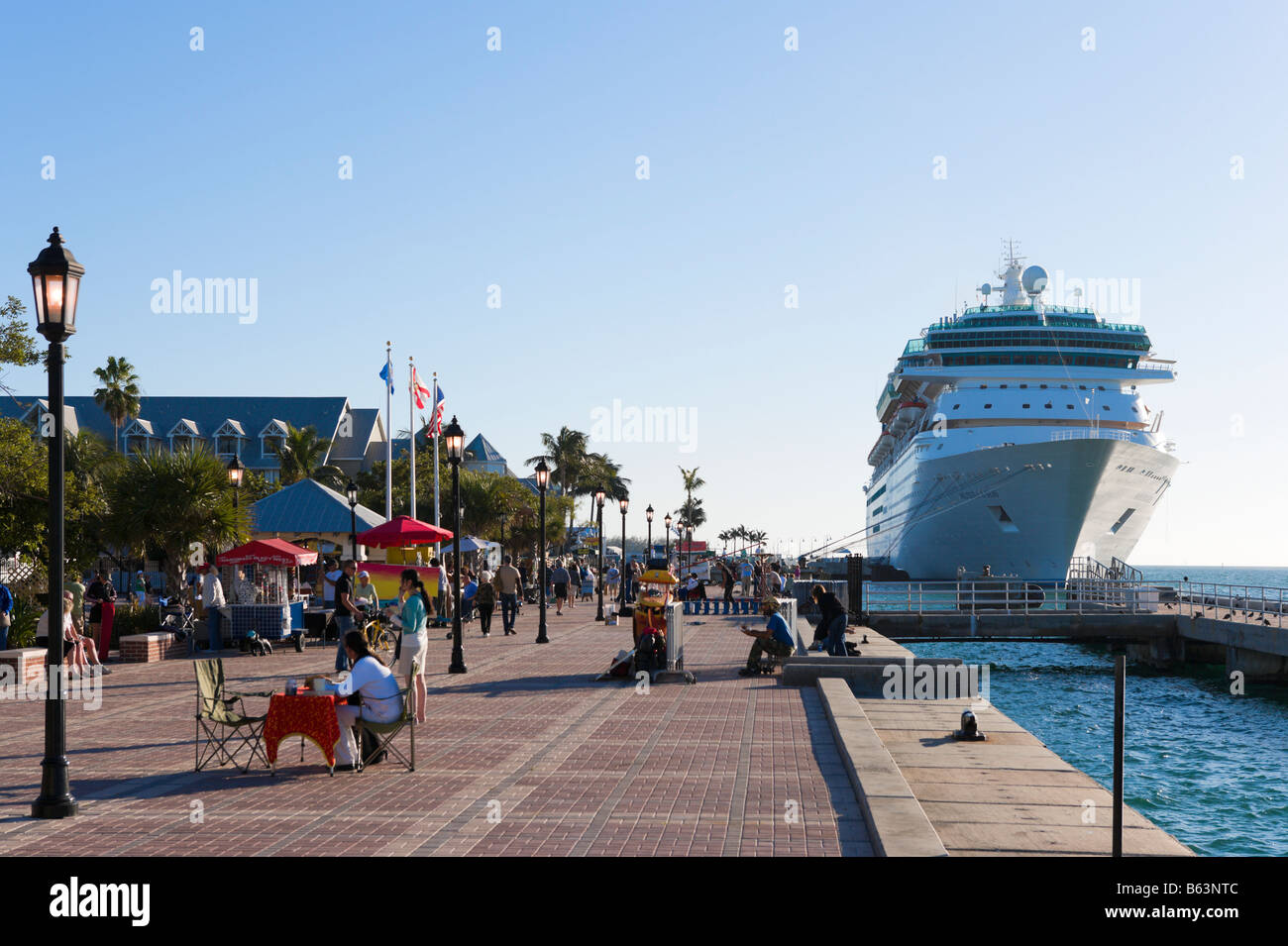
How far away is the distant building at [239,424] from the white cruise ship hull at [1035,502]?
149 feet

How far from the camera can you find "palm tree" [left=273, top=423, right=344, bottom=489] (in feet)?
245

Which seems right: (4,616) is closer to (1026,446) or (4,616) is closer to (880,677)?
(880,677)

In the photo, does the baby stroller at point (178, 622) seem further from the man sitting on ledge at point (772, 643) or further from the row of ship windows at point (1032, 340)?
the row of ship windows at point (1032, 340)

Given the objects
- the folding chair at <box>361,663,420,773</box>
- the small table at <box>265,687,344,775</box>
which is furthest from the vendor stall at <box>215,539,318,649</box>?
the folding chair at <box>361,663,420,773</box>

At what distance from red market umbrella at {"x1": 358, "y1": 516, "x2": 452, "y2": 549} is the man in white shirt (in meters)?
4.50

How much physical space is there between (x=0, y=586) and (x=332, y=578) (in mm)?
7181

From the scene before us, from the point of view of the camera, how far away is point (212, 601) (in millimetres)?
21562

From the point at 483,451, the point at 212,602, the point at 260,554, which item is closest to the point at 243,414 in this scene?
the point at 483,451

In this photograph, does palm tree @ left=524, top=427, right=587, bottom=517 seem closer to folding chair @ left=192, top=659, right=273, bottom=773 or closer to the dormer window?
the dormer window

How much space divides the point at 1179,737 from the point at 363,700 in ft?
60.9

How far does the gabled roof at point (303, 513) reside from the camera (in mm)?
31766
